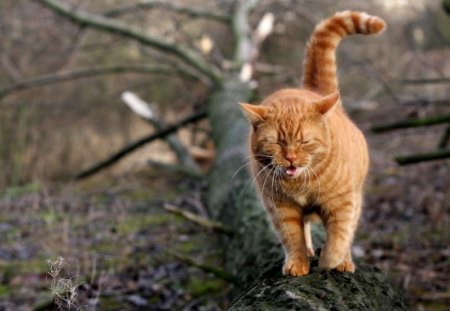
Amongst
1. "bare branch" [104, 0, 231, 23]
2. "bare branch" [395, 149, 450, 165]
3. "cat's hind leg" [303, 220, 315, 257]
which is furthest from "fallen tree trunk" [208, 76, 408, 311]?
"bare branch" [104, 0, 231, 23]

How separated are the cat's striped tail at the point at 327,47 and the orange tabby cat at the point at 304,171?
0.54 meters

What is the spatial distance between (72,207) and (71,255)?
2.21m

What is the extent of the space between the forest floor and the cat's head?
1066 millimetres

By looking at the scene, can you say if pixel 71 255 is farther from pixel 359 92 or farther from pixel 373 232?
pixel 359 92

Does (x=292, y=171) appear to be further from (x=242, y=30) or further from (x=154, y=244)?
(x=242, y=30)

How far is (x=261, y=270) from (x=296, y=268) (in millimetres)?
517

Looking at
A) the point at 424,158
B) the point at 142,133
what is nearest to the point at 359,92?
the point at 142,133

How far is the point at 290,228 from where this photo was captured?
9.35 feet

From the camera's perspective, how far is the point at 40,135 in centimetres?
1016

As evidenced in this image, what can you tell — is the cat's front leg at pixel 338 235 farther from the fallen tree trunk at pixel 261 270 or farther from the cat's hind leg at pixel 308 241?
the cat's hind leg at pixel 308 241

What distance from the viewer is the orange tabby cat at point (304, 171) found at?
265cm

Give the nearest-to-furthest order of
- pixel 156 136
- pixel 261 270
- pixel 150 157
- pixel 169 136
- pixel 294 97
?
pixel 294 97 < pixel 261 270 < pixel 156 136 < pixel 169 136 < pixel 150 157

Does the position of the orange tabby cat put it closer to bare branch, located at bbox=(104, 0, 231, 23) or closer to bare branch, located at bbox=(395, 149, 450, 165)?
bare branch, located at bbox=(395, 149, 450, 165)

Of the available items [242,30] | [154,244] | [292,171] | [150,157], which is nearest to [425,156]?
[292,171]
